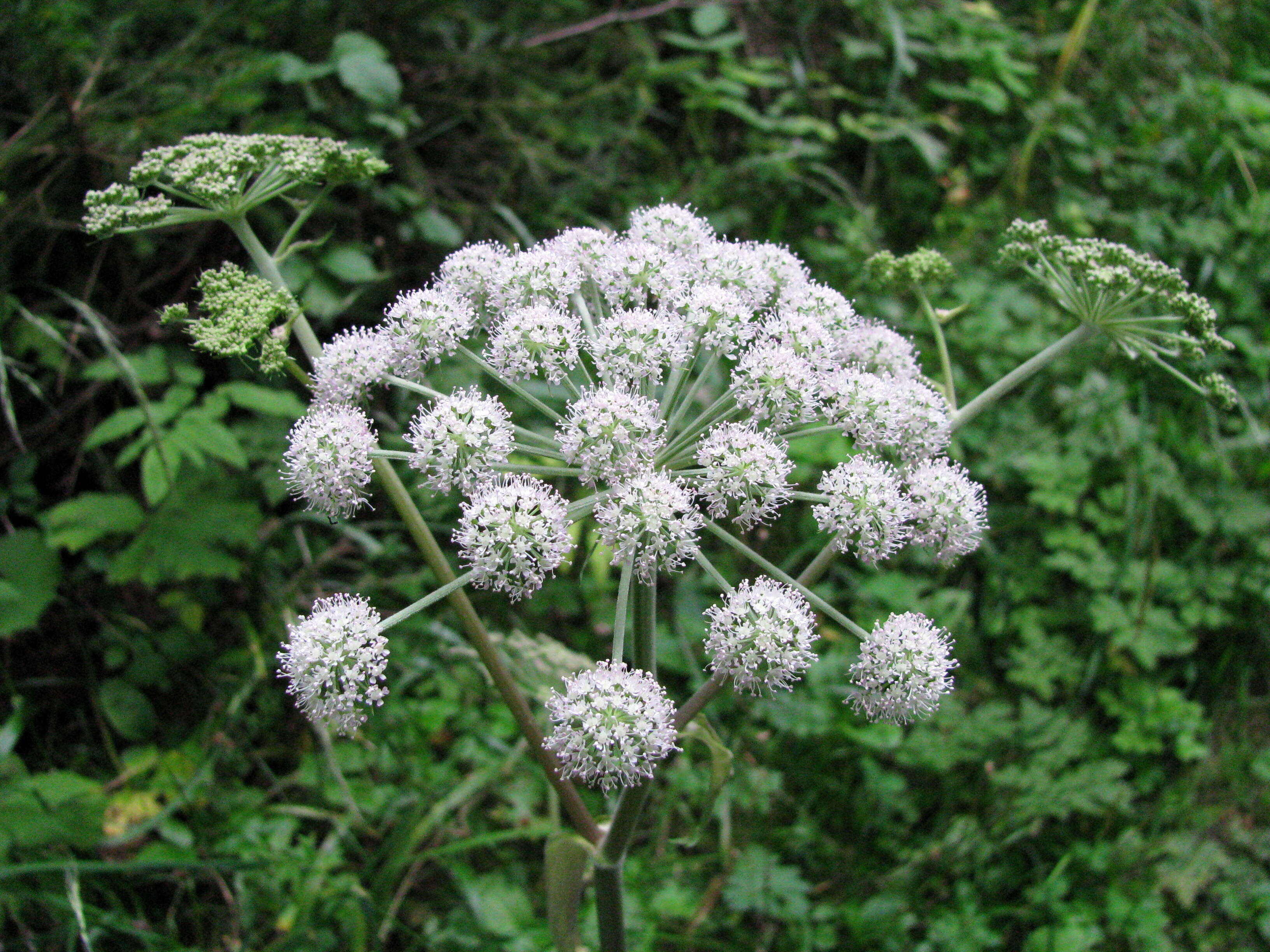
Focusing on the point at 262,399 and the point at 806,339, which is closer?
the point at 806,339

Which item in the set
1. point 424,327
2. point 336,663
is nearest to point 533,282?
point 424,327

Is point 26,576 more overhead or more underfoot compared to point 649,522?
more underfoot

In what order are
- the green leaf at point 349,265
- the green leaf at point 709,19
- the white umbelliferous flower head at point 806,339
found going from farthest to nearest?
the green leaf at point 709,19 → the green leaf at point 349,265 → the white umbelliferous flower head at point 806,339

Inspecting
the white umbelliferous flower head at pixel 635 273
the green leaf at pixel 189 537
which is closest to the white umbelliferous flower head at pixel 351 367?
the white umbelliferous flower head at pixel 635 273

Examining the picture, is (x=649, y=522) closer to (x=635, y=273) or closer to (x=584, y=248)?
(x=635, y=273)

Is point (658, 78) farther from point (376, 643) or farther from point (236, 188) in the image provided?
point (376, 643)

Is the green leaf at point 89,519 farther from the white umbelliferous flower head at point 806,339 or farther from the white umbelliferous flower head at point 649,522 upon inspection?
the white umbelliferous flower head at point 806,339
